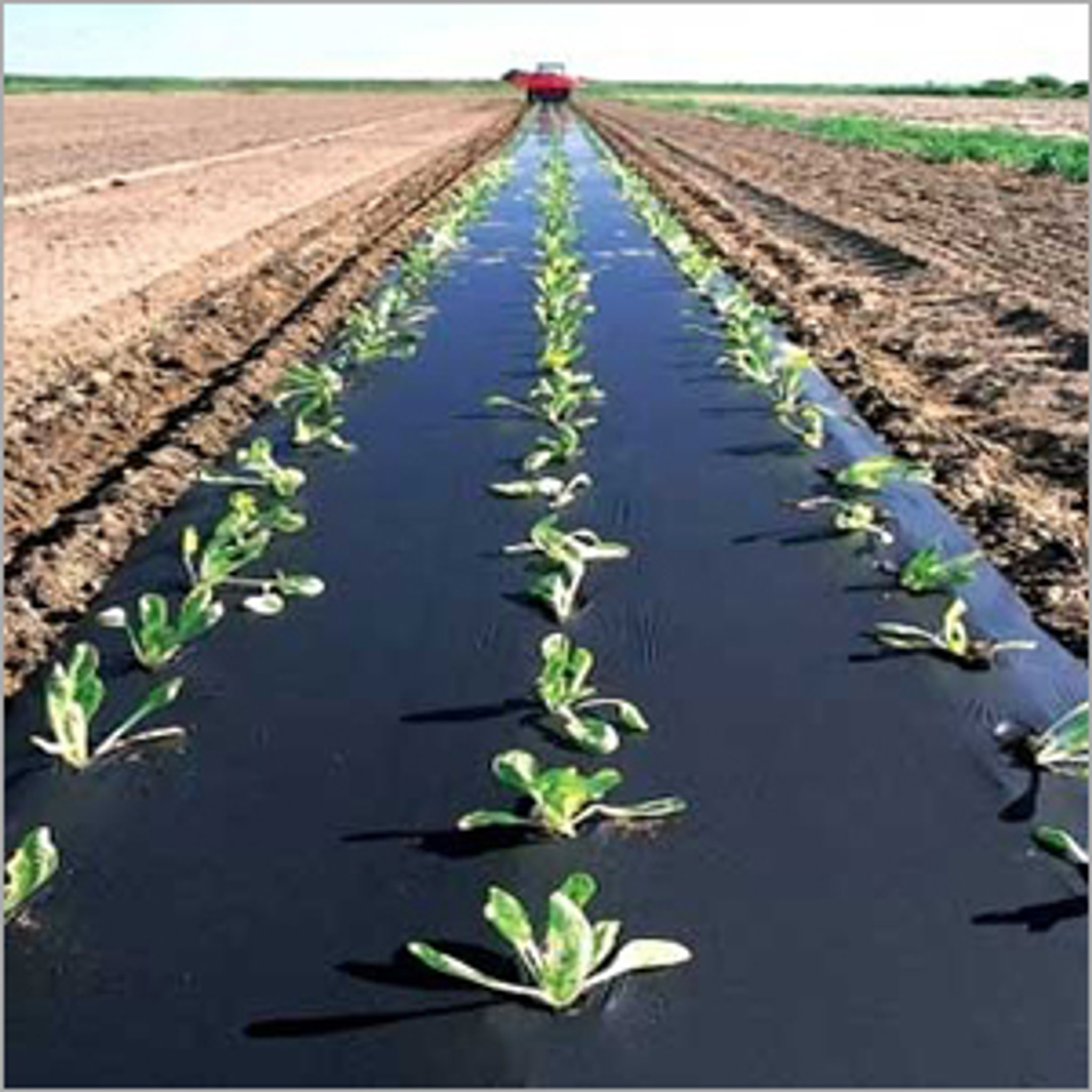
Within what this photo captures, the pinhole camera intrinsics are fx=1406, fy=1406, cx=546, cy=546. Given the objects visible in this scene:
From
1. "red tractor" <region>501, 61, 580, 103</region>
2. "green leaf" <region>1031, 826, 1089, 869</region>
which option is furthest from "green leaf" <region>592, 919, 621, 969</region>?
"red tractor" <region>501, 61, 580, 103</region>

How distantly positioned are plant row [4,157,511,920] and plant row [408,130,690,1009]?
34.8 inches

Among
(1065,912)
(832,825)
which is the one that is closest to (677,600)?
(832,825)

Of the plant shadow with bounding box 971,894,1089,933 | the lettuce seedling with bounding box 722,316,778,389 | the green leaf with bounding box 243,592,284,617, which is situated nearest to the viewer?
the plant shadow with bounding box 971,894,1089,933

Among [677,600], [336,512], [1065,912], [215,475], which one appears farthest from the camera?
[215,475]

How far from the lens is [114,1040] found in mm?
2752

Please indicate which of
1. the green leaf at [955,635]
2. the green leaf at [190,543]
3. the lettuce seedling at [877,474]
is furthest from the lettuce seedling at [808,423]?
the green leaf at [190,543]

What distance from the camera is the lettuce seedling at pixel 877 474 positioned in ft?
19.0

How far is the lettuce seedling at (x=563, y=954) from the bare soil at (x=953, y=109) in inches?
1500

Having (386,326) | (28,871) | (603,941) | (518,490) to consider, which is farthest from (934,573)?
(386,326)

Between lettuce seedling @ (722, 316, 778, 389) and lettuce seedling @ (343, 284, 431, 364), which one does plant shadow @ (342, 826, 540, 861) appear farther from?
lettuce seedling @ (343, 284, 431, 364)

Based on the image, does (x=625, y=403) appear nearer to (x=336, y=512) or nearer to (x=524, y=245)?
(x=336, y=512)

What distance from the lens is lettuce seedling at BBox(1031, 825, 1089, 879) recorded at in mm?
3297

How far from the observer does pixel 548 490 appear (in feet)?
19.4

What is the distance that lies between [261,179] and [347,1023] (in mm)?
23119
